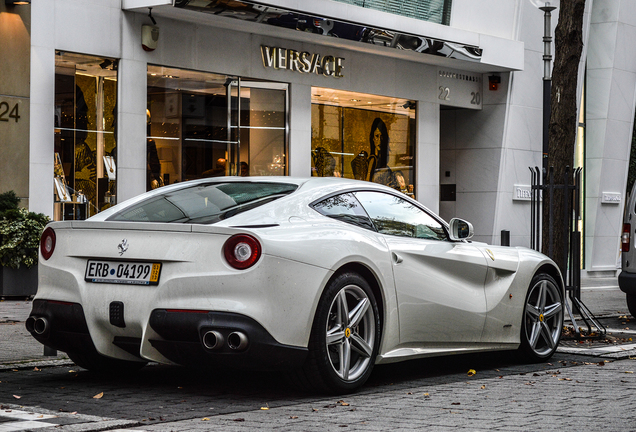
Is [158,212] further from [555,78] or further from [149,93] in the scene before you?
[149,93]

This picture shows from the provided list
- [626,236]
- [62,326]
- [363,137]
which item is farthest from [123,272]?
[363,137]

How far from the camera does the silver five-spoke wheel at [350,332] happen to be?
6.05 m

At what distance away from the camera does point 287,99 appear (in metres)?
18.3

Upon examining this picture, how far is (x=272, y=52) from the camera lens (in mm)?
17828

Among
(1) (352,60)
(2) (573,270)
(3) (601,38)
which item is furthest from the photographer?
(3) (601,38)

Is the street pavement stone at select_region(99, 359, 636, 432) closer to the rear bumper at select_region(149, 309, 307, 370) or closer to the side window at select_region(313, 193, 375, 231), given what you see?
the rear bumper at select_region(149, 309, 307, 370)

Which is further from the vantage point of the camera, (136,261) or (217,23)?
(217,23)

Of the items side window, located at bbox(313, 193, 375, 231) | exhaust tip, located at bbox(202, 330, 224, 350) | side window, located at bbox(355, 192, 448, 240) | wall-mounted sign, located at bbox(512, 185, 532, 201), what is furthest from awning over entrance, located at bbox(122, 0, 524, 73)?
exhaust tip, located at bbox(202, 330, 224, 350)

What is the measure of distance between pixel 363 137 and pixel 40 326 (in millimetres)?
14893

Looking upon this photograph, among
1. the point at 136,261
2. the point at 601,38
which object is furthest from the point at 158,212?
the point at 601,38

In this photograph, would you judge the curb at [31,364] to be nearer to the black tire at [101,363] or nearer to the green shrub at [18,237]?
the black tire at [101,363]

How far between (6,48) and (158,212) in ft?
28.8

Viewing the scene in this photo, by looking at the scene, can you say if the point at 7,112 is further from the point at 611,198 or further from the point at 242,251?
the point at 611,198

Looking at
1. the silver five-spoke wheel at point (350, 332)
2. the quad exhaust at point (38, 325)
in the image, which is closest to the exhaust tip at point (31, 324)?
the quad exhaust at point (38, 325)
